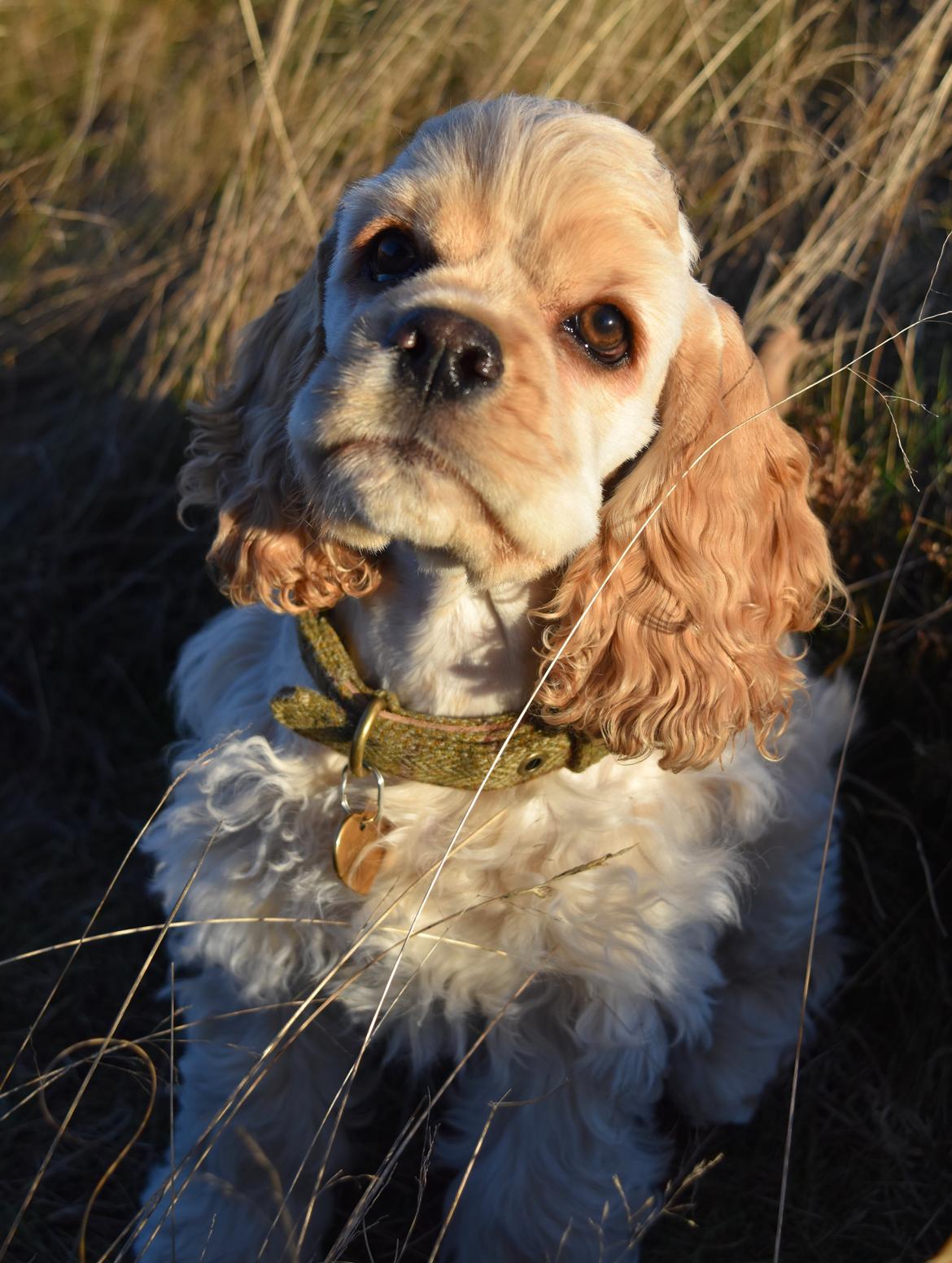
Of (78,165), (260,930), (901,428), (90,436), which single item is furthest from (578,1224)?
(78,165)

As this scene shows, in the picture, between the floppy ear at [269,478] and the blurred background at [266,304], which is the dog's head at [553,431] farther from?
the blurred background at [266,304]

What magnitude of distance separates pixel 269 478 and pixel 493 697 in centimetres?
61

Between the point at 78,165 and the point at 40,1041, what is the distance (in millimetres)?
3475

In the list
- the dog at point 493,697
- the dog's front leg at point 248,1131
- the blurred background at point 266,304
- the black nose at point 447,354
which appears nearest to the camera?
the black nose at point 447,354

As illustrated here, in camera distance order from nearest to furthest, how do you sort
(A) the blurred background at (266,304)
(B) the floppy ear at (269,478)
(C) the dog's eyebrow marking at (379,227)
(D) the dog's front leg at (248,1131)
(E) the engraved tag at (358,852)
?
(C) the dog's eyebrow marking at (379,227) < (E) the engraved tag at (358,852) < (B) the floppy ear at (269,478) < (D) the dog's front leg at (248,1131) < (A) the blurred background at (266,304)

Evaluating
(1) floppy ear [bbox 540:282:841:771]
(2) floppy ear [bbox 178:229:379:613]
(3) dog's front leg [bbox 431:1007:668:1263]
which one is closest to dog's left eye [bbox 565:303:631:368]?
(1) floppy ear [bbox 540:282:841:771]

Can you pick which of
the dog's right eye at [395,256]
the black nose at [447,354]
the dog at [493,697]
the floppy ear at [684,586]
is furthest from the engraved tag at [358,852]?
the dog's right eye at [395,256]

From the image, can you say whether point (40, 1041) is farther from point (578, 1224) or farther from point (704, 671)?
point (704, 671)

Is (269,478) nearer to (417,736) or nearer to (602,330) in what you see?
(417,736)

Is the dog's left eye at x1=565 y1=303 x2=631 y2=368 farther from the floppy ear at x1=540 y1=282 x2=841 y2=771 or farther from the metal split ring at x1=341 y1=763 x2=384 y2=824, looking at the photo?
the metal split ring at x1=341 y1=763 x2=384 y2=824

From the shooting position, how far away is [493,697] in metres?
2.29

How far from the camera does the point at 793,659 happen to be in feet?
7.95

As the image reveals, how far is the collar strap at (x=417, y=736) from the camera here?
2.19 metres

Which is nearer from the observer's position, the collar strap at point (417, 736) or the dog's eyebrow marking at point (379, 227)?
the dog's eyebrow marking at point (379, 227)
